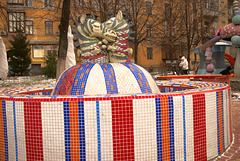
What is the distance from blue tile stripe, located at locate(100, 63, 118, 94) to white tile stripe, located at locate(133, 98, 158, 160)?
3.66 feet

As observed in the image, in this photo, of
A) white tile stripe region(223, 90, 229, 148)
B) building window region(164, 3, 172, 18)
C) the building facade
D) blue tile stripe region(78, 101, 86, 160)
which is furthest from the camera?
the building facade

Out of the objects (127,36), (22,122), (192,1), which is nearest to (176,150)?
(22,122)

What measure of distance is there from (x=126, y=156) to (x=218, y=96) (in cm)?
180

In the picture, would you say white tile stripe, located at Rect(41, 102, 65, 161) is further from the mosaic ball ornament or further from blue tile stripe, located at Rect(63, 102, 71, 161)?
the mosaic ball ornament

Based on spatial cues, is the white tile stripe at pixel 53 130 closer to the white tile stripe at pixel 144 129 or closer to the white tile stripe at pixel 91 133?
the white tile stripe at pixel 91 133

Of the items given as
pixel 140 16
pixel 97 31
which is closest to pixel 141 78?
pixel 97 31

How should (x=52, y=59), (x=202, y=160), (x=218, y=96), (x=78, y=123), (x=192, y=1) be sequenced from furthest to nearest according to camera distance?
(x=192, y=1) → (x=52, y=59) → (x=218, y=96) → (x=202, y=160) → (x=78, y=123)

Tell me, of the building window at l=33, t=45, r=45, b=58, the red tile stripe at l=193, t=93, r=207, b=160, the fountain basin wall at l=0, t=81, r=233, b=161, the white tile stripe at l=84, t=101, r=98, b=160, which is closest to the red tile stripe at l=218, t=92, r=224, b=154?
the red tile stripe at l=193, t=93, r=207, b=160

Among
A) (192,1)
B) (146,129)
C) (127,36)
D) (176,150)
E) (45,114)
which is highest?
(192,1)

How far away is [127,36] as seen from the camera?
5.22 metres

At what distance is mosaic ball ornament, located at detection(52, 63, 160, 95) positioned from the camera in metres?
4.30

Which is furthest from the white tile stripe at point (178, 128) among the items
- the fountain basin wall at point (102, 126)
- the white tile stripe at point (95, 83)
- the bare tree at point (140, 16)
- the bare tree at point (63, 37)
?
the bare tree at point (140, 16)

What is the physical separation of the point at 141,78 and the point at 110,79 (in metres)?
0.61

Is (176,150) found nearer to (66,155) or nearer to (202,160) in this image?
(202,160)
